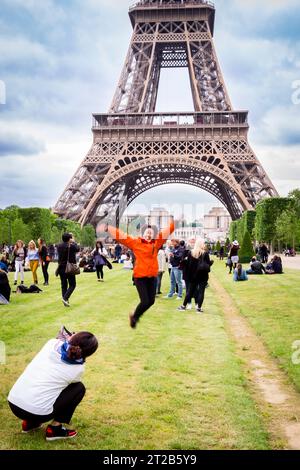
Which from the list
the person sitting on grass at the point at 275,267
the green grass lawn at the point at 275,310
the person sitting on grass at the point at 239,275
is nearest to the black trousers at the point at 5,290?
the green grass lawn at the point at 275,310

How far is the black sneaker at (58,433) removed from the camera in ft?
16.4

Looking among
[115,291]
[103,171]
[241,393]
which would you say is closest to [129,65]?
[103,171]

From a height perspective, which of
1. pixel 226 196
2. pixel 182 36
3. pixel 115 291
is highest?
pixel 182 36

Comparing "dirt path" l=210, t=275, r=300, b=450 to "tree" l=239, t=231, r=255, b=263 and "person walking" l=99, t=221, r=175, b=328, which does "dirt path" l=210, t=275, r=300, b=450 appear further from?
"tree" l=239, t=231, r=255, b=263

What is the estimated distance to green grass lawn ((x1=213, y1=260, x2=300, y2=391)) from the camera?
8.69 metres

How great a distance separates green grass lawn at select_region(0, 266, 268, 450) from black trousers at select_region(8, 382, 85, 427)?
0.68 ft

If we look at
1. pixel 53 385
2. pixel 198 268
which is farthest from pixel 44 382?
pixel 198 268

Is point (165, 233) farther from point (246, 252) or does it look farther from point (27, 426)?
point (246, 252)

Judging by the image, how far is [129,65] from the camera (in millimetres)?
56000

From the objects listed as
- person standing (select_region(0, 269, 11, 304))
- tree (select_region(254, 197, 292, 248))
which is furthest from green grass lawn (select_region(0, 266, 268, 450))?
tree (select_region(254, 197, 292, 248))

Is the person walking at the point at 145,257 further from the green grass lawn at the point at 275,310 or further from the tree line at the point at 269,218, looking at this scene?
the tree line at the point at 269,218

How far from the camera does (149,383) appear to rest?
268 inches
